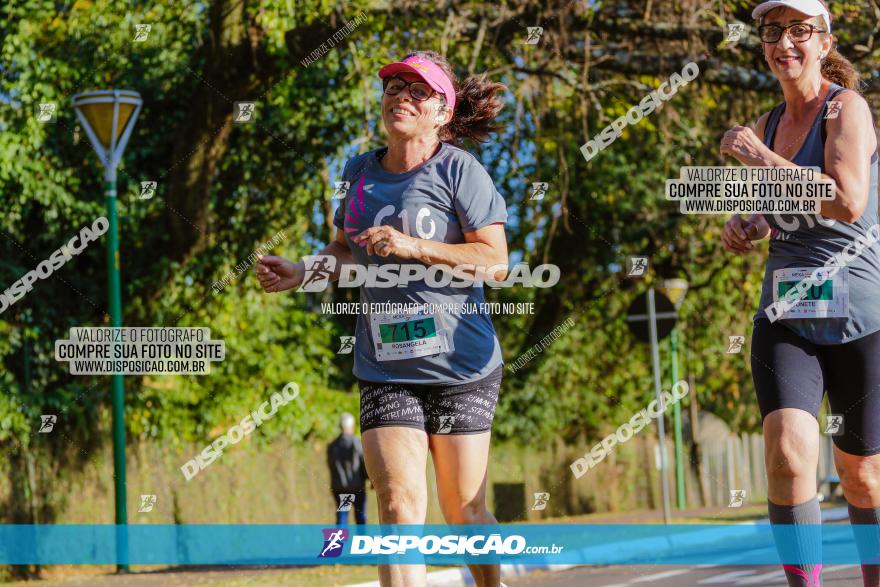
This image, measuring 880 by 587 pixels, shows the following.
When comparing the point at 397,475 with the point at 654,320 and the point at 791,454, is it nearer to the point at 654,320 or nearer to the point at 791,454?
the point at 791,454

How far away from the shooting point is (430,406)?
4543 millimetres

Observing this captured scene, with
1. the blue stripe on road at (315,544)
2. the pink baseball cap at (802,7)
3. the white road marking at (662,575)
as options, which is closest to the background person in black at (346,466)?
the blue stripe on road at (315,544)

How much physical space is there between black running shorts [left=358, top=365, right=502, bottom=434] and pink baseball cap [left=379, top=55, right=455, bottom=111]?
1149mm

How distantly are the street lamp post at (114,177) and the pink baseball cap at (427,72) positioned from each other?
6.72 m

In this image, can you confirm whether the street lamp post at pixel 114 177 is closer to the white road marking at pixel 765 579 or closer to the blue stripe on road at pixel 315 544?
the blue stripe on road at pixel 315 544

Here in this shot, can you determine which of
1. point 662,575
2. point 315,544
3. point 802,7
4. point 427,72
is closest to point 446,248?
point 427,72

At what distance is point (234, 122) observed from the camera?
14.2 m

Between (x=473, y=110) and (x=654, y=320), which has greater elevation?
(x=654, y=320)

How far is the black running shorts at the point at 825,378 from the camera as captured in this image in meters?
4.30

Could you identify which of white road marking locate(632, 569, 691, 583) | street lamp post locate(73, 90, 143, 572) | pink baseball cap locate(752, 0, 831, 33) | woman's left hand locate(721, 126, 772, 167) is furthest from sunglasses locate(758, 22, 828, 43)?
street lamp post locate(73, 90, 143, 572)

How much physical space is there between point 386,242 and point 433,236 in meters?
0.41

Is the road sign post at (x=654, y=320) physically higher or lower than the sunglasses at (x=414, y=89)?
higher

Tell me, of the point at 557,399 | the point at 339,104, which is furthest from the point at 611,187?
the point at 339,104

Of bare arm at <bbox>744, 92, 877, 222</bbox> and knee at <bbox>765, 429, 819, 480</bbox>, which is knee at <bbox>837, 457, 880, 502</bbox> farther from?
bare arm at <bbox>744, 92, 877, 222</bbox>
